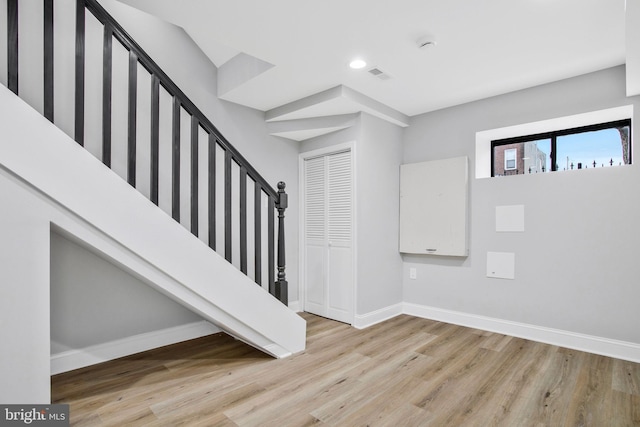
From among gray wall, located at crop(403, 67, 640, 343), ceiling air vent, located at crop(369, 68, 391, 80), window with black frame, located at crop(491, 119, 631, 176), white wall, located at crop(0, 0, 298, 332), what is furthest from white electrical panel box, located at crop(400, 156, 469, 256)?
white wall, located at crop(0, 0, 298, 332)

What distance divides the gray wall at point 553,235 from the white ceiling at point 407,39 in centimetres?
27

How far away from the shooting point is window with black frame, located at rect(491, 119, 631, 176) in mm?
3141

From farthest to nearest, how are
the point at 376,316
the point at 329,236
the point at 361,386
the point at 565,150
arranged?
the point at 329,236, the point at 376,316, the point at 565,150, the point at 361,386

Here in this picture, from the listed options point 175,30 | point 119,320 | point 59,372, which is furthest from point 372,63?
point 59,372

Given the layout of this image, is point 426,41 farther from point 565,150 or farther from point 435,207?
point 565,150

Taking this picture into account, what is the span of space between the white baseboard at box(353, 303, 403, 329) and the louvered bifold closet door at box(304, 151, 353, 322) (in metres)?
0.11

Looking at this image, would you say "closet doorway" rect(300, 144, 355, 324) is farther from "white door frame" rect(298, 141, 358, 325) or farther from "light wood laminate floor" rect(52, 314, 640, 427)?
"light wood laminate floor" rect(52, 314, 640, 427)

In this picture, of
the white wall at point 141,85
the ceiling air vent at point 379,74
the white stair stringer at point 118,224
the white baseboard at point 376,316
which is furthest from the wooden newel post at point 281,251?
the ceiling air vent at point 379,74

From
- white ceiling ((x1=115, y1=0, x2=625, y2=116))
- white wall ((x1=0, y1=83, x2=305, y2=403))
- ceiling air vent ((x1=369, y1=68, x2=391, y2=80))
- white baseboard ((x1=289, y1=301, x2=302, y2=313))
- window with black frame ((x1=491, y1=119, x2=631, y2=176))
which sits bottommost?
white baseboard ((x1=289, y1=301, x2=302, y2=313))

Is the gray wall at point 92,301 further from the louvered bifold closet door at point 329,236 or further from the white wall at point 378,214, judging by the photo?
the white wall at point 378,214

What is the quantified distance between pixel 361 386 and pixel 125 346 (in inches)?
79.2

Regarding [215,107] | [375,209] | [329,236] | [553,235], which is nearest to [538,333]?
[553,235]

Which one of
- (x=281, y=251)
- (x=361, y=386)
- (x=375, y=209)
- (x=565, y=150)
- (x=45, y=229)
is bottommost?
(x=361, y=386)

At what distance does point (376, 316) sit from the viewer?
3791 millimetres
